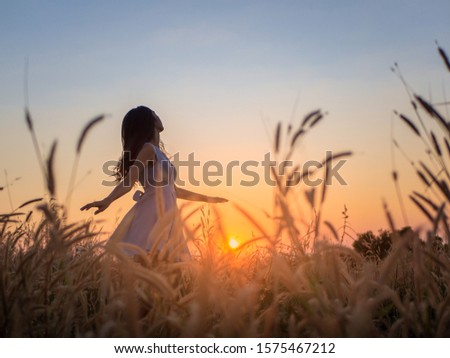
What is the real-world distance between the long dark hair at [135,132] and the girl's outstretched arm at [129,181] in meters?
0.21

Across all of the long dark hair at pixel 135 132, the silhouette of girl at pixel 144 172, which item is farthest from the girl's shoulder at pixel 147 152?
the long dark hair at pixel 135 132

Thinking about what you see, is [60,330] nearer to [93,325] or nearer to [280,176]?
[93,325]

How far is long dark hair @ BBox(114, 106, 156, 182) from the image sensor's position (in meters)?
4.92

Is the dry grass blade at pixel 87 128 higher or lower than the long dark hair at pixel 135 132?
lower

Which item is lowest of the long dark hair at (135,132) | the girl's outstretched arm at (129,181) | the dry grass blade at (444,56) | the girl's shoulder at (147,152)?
the dry grass blade at (444,56)

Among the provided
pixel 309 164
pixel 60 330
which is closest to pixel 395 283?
pixel 309 164

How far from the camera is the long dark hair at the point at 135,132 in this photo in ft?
16.1

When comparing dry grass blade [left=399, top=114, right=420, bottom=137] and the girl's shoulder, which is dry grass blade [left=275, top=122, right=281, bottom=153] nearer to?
dry grass blade [left=399, top=114, right=420, bottom=137]

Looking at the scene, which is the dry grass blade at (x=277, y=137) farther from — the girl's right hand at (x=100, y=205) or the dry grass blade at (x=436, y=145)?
the girl's right hand at (x=100, y=205)

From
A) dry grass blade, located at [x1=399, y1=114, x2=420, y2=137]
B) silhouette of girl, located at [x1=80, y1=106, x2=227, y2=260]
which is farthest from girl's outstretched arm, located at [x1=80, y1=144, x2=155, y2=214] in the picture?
dry grass blade, located at [x1=399, y1=114, x2=420, y2=137]

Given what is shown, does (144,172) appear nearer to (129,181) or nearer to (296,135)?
(129,181)

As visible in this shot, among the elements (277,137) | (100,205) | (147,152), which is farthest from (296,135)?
(147,152)
